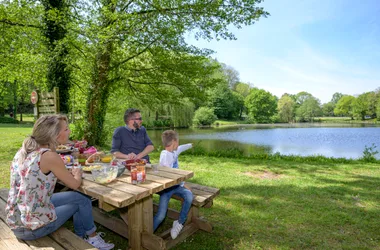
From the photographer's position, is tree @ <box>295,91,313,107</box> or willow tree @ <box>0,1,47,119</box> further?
tree @ <box>295,91,313,107</box>

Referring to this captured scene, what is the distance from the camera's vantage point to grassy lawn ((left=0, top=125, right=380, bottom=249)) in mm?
2721

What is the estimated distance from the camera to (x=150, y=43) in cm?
751

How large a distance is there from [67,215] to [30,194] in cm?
44

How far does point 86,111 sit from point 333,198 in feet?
28.7

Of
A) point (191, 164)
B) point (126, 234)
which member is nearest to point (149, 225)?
point (126, 234)

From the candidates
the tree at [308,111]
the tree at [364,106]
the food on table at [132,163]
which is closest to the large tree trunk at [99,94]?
the food on table at [132,163]

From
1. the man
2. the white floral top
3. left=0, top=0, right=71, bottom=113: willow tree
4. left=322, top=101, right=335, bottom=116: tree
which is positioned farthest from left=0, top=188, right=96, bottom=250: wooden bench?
left=322, top=101, right=335, bottom=116: tree

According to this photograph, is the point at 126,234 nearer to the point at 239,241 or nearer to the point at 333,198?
the point at 239,241

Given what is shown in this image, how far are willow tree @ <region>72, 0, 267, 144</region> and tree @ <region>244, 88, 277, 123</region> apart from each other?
4345 centimetres

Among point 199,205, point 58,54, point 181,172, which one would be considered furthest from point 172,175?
point 58,54

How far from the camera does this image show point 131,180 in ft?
7.12

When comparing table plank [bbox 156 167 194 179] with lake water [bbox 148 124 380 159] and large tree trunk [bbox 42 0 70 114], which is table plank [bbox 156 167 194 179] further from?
lake water [bbox 148 124 380 159]

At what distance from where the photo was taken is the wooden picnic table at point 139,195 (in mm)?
1940

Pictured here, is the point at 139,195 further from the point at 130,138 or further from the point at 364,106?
the point at 364,106
